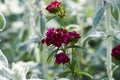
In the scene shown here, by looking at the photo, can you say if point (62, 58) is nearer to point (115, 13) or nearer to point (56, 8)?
point (56, 8)

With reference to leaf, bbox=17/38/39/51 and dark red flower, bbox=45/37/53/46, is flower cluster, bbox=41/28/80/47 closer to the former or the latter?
Answer: dark red flower, bbox=45/37/53/46

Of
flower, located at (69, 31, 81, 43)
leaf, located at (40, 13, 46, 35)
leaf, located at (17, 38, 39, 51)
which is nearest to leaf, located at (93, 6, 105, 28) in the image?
flower, located at (69, 31, 81, 43)

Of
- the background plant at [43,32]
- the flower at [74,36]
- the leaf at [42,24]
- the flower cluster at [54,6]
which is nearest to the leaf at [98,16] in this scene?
the background plant at [43,32]

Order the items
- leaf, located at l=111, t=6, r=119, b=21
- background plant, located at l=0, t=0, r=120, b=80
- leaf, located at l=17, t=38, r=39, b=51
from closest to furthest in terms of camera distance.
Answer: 1. leaf, located at l=111, t=6, r=119, b=21
2. background plant, located at l=0, t=0, r=120, b=80
3. leaf, located at l=17, t=38, r=39, b=51

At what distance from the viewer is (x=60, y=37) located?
2084 mm

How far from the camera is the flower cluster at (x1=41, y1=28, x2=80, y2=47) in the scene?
2072mm

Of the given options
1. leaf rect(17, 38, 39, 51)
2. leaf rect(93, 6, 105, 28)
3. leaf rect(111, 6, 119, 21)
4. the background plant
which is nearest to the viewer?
leaf rect(93, 6, 105, 28)

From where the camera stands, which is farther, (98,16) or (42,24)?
(42,24)

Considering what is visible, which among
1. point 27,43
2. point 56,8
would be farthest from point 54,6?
point 27,43

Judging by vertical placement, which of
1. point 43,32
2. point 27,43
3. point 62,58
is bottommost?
point 62,58

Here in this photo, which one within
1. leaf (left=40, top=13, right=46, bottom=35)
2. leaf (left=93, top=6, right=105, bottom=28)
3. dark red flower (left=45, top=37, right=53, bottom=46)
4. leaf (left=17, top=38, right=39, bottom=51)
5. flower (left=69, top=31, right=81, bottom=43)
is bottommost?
dark red flower (left=45, top=37, right=53, bottom=46)

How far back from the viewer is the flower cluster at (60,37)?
207 cm

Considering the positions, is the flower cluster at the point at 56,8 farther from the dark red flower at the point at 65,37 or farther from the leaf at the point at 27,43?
the leaf at the point at 27,43

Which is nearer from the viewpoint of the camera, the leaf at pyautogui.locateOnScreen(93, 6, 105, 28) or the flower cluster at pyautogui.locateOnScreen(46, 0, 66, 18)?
the leaf at pyautogui.locateOnScreen(93, 6, 105, 28)
